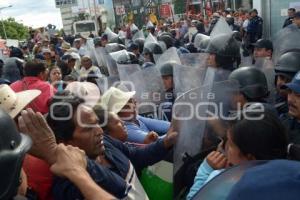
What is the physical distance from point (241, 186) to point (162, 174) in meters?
1.72

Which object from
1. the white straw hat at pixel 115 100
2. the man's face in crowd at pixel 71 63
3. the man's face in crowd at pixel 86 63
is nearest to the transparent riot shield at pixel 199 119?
the white straw hat at pixel 115 100

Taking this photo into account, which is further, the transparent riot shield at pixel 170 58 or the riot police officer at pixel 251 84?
the transparent riot shield at pixel 170 58

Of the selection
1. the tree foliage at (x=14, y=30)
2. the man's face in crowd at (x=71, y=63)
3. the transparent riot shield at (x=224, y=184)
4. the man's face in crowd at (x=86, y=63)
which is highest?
the transparent riot shield at (x=224, y=184)

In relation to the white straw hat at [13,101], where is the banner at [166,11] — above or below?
below

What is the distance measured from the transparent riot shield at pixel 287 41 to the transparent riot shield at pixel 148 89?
1.61 metres

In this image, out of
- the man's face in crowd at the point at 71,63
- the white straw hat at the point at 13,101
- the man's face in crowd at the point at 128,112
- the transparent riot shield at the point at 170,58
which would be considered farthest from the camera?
the man's face in crowd at the point at 71,63

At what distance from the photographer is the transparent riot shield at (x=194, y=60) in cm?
430

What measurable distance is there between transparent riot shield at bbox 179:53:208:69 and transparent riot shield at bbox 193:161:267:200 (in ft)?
10.7

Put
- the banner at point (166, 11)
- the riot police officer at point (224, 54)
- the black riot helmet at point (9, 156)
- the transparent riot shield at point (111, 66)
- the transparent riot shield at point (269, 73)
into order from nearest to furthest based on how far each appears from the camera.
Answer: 1. the black riot helmet at point (9, 156)
2. the transparent riot shield at point (269, 73)
3. the riot police officer at point (224, 54)
4. the transparent riot shield at point (111, 66)
5. the banner at point (166, 11)

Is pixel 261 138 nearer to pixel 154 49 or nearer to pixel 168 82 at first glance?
pixel 168 82

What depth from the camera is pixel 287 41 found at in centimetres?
488

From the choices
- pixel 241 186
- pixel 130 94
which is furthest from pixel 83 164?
pixel 130 94

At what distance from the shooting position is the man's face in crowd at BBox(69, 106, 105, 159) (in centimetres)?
201

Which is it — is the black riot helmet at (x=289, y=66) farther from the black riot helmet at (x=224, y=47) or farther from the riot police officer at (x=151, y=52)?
the riot police officer at (x=151, y=52)
